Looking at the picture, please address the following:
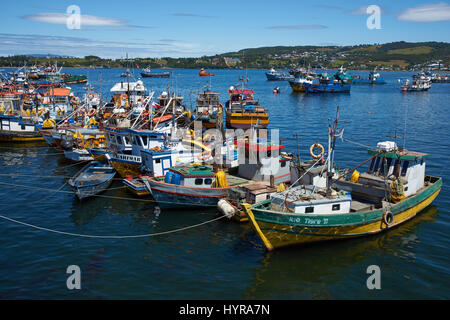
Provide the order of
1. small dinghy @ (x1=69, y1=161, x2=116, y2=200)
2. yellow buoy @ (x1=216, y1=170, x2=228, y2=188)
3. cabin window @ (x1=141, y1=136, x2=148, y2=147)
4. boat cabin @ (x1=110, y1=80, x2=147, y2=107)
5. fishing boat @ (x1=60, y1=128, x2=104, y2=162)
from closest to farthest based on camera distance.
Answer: yellow buoy @ (x1=216, y1=170, x2=228, y2=188)
small dinghy @ (x1=69, y1=161, x2=116, y2=200)
cabin window @ (x1=141, y1=136, x2=148, y2=147)
fishing boat @ (x1=60, y1=128, x2=104, y2=162)
boat cabin @ (x1=110, y1=80, x2=147, y2=107)

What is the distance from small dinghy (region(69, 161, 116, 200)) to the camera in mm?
27155

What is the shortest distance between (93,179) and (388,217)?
75.1ft

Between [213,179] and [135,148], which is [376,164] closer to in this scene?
[213,179]

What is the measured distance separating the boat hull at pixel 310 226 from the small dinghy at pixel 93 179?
574 inches

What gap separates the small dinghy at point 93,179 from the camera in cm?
2715

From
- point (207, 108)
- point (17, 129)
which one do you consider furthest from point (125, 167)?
point (17, 129)

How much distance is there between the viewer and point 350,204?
2086 cm

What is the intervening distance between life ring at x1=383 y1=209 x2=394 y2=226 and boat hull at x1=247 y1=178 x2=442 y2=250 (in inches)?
8.1

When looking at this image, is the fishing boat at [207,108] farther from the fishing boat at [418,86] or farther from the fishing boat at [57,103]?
the fishing boat at [418,86]

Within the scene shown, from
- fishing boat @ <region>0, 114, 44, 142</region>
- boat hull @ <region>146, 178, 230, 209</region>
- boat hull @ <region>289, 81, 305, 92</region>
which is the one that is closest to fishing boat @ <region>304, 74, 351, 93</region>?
boat hull @ <region>289, 81, 305, 92</region>

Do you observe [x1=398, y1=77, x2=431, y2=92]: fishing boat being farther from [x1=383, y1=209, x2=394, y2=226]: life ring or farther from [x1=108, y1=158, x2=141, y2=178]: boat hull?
[x1=108, y1=158, x2=141, y2=178]: boat hull

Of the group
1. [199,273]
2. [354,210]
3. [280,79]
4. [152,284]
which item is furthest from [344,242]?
[280,79]

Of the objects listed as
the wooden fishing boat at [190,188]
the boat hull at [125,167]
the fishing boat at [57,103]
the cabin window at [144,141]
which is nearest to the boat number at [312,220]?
the wooden fishing boat at [190,188]
